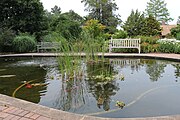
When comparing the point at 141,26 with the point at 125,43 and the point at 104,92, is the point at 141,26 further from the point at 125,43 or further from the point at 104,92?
the point at 104,92

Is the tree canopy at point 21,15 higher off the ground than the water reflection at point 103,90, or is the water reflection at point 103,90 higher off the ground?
the tree canopy at point 21,15

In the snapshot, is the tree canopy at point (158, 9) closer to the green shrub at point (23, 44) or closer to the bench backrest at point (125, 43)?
the bench backrest at point (125, 43)

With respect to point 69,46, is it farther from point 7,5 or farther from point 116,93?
point 7,5

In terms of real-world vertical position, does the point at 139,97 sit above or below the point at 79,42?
below

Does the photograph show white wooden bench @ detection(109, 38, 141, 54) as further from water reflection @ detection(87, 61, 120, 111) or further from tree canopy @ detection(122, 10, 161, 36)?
tree canopy @ detection(122, 10, 161, 36)

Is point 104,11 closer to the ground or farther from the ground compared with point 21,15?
farther from the ground

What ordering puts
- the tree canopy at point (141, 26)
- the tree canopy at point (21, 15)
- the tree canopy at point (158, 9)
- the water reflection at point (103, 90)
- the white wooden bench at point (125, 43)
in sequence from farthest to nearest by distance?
the tree canopy at point (158, 9) → the tree canopy at point (141, 26) → the tree canopy at point (21, 15) → the white wooden bench at point (125, 43) → the water reflection at point (103, 90)

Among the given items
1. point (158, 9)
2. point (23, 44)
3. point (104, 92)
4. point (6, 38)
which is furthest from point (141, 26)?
point (158, 9)

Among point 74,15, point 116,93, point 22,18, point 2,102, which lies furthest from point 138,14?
point 2,102

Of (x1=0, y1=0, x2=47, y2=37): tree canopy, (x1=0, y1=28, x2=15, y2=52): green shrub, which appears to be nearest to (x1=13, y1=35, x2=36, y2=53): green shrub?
(x1=0, y1=28, x2=15, y2=52): green shrub

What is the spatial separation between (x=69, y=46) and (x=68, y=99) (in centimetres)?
158

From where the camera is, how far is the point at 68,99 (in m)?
3.33

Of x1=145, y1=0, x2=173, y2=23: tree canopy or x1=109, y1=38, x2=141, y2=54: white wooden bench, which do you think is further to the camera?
x1=145, y1=0, x2=173, y2=23: tree canopy

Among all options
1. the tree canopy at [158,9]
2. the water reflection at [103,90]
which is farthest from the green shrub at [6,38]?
the tree canopy at [158,9]
